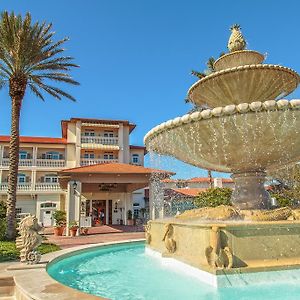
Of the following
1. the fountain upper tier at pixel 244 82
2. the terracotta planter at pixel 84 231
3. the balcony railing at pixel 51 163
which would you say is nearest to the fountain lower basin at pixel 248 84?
the fountain upper tier at pixel 244 82

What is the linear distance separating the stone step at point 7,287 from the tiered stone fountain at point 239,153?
3.57 m

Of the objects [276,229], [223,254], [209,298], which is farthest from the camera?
[276,229]

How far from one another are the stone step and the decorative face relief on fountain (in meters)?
4.46

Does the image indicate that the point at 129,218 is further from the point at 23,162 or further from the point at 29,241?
the point at 29,241

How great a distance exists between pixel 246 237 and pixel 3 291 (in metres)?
4.87

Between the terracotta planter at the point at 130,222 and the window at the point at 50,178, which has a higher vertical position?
the window at the point at 50,178

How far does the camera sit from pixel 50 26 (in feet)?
65.1

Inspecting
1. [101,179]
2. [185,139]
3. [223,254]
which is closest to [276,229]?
[223,254]

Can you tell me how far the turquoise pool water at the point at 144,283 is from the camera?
532cm

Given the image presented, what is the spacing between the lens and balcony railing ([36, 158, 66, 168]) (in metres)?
37.7

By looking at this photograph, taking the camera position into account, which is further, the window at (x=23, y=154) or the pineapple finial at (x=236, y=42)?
the window at (x=23, y=154)

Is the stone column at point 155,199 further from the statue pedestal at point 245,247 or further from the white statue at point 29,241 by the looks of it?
the statue pedestal at point 245,247

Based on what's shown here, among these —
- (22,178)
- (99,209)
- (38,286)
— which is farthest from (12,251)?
(22,178)

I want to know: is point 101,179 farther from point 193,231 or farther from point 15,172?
point 193,231
